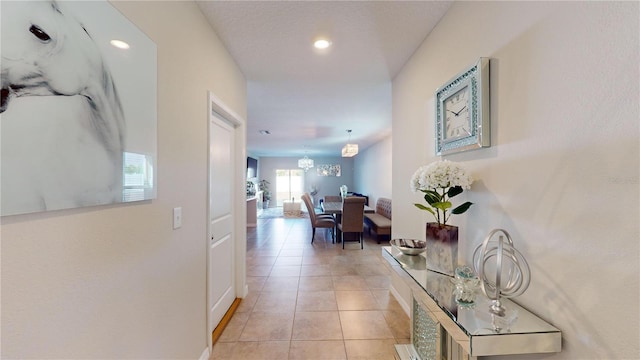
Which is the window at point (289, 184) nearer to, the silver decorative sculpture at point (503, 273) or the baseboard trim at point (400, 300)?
the baseboard trim at point (400, 300)

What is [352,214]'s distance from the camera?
485 centimetres

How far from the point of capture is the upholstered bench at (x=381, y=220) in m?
5.14

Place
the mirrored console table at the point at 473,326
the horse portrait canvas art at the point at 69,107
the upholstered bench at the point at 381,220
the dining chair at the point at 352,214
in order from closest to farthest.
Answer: the horse portrait canvas art at the point at 69,107
the mirrored console table at the point at 473,326
the dining chair at the point at 352,214
the upholstered bench at the point at 381,220

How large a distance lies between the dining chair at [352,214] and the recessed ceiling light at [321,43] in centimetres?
317

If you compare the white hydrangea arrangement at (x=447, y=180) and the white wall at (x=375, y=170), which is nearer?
the white hydrangea arrangement at (x=447, y=180)

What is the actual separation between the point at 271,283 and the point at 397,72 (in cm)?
305

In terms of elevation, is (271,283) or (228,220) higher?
(228,220)

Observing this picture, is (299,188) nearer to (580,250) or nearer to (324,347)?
(324,347)

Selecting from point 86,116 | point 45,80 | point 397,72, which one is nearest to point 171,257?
point 86,116

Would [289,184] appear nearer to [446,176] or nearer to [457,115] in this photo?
[457,115]

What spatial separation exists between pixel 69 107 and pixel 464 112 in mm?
1828

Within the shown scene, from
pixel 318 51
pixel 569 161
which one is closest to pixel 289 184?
pixel 318 51

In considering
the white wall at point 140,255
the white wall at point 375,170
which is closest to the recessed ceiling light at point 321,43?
the white wall at point 140,255

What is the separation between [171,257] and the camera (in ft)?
4.42
